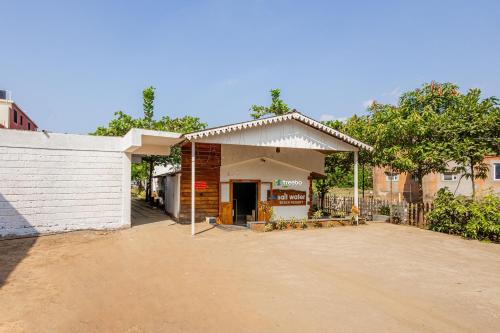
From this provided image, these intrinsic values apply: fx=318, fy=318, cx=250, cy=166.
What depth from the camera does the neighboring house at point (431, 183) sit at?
2653 centimetres

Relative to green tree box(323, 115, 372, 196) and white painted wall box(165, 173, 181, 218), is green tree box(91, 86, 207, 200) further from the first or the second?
green tree box(323, 115, 372, 196)

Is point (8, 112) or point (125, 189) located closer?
point (125, 189)

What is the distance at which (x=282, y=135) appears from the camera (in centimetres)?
1385

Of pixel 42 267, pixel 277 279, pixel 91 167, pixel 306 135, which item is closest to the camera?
pixel 277 279

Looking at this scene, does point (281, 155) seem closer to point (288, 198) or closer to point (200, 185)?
point (288, 198)

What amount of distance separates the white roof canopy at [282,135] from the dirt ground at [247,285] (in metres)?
4.03

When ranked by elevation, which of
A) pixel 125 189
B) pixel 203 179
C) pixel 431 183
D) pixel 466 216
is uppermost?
pixel 203 179

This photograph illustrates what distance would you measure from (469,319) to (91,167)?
13061mm

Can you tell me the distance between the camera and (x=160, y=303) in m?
5.70

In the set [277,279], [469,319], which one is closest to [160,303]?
[277,279]

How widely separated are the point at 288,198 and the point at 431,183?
59.6 feet

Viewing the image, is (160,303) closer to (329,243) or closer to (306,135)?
(329,243)

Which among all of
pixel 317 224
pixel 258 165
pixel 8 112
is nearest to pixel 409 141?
pixel 317 224

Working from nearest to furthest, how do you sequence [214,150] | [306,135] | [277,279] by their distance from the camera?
[277,279] < [306,135] < [214,150]
